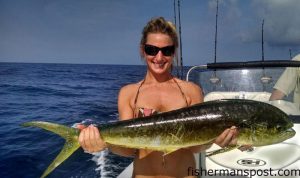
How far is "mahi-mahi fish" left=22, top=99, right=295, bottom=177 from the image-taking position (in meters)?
2.89

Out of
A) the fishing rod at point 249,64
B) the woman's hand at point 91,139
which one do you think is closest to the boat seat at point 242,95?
the fishing rod at point 249,64

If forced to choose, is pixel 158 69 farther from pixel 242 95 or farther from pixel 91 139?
pixel 242 95

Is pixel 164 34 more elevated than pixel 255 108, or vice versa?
pixel 164 34

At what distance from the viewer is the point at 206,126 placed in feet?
9.62

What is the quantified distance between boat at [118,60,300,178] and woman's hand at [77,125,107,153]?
59.4 inches

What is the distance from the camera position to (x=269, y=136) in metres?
2.95

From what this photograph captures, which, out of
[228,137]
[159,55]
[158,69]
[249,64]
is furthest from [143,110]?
[249,64]

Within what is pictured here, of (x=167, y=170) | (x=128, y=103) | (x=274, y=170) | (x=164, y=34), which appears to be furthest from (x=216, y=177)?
(x=164, y=34)

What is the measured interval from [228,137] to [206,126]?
0.64 ft

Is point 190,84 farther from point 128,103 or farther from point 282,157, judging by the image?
point 282,157

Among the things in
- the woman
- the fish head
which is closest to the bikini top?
the woman

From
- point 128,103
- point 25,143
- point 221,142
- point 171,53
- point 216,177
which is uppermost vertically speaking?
point 171,53

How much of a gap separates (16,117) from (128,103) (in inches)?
581

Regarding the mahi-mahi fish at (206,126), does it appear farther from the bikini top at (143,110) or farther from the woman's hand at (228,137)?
the bikini top at (143,110)
